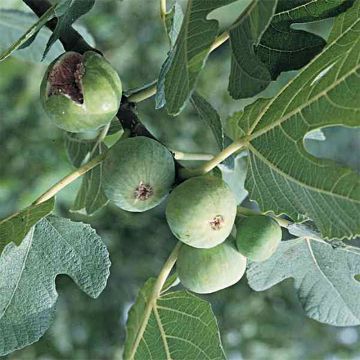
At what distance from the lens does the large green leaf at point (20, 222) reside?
886 mm

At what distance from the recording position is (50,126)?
256cm

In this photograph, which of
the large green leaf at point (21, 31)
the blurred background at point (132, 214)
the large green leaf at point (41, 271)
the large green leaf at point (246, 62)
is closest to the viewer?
the large green leaf at point (246, 62)

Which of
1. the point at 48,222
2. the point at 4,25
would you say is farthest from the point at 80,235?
the point at 4,25

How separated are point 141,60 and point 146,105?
0.59 ft

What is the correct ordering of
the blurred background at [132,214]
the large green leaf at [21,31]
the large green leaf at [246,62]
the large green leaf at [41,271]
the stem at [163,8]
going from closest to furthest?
the large green leaf at [246,62], the large green leaf at [41,271], the stem at [163,8], the large green leaf at [21,31], the blurred background at [132,214]

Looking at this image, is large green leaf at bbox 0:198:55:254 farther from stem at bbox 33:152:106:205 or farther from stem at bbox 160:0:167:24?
stem at bbox 160:0:167:24

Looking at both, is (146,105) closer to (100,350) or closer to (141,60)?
(141,60)

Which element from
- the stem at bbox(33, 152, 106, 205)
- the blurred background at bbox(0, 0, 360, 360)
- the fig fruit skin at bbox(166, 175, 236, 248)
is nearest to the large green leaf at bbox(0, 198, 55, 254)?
the stem at bbox(33, 152, 106, 205)

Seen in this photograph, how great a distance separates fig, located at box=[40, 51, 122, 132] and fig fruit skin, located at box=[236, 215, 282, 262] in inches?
8.3

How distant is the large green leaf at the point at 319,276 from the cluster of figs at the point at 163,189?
0.17 meters

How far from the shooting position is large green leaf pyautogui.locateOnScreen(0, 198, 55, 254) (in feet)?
2.91

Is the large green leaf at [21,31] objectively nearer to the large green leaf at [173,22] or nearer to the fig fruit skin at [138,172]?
the large green leaf at [173,22]

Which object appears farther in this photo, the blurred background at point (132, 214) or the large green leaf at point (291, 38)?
the blurred background at point (132, 214)

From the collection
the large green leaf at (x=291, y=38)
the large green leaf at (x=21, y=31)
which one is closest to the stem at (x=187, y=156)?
the large green leaf at (x=291, y=38)
